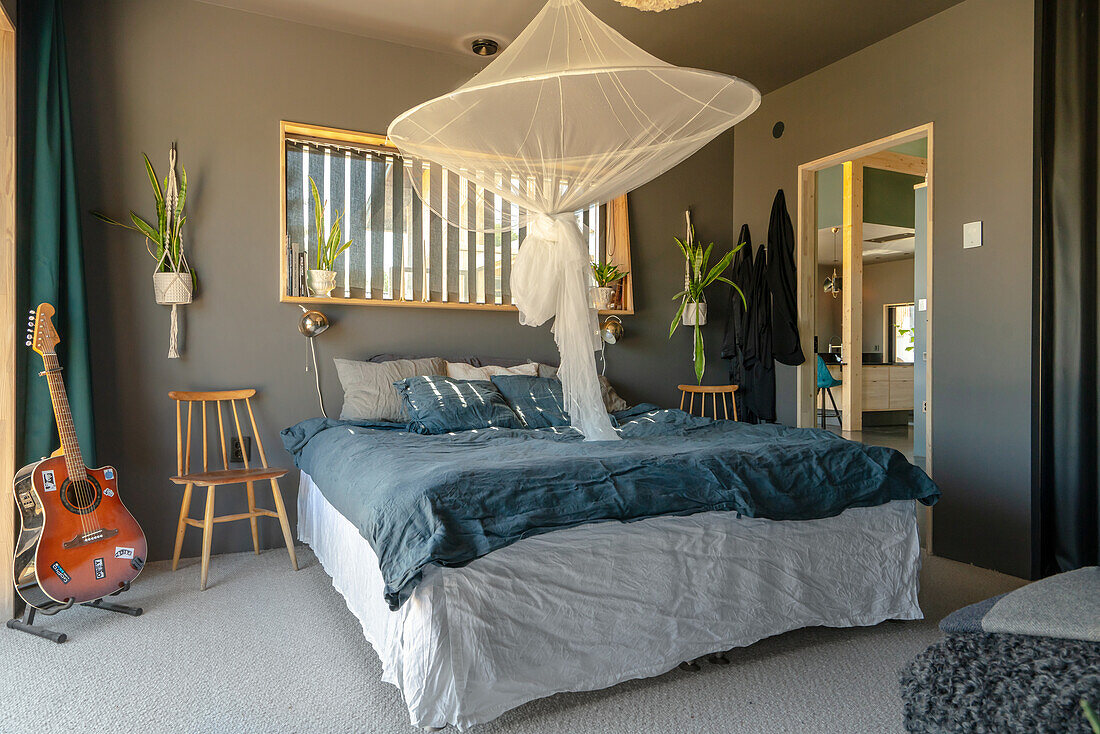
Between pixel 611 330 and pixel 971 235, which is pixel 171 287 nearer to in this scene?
pixel 611 330

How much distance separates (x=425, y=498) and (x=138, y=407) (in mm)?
2263

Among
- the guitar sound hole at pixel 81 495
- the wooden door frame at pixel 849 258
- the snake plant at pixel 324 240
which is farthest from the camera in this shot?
the snake plant at pixel 324 240

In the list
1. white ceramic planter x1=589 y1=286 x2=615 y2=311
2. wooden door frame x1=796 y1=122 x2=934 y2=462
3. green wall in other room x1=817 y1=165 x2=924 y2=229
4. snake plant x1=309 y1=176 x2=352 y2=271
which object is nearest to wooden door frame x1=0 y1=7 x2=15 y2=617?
snake plant x1=309 y1=176 x2=352 y2=271

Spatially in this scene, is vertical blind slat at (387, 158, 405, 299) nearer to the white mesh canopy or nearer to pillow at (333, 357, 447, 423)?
pillow at (333, 357, 447, 423)

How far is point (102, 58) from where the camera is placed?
3.25m

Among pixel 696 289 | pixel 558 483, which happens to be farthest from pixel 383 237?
pixel 558 483

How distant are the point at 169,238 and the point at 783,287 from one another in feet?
11.4

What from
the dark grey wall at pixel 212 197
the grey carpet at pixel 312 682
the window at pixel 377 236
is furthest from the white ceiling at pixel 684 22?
the grey carpet at pixel 312 682

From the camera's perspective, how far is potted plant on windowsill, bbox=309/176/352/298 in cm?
359

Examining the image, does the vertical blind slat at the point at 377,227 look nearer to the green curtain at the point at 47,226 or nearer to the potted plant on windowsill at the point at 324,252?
the potted plant on windowsill at the point at 324,252

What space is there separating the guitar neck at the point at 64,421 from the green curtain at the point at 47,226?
22 centimetres

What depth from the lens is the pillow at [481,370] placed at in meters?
3.77

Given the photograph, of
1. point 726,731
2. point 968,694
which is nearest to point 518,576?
point 726,731

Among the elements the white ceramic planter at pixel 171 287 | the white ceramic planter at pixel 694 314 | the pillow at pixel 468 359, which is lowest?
the pillow at pixel 468 359
